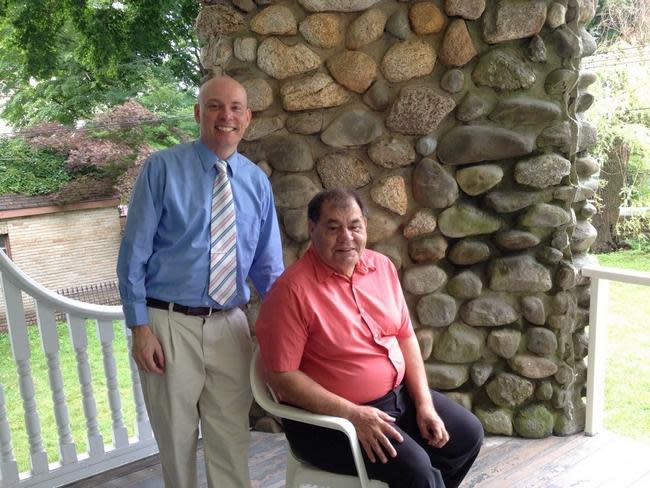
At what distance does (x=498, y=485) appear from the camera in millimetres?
1966

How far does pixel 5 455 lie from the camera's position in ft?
6.33

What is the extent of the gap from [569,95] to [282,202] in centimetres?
121

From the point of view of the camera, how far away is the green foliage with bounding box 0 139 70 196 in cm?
364

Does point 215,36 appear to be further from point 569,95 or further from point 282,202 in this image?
point 569,95

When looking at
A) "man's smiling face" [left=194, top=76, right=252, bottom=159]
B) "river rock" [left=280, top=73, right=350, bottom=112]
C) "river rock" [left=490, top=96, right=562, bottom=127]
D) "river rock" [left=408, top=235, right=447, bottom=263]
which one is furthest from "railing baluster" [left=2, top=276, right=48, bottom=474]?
"river rock" [left=490, top=96, right=562, bottom=127]

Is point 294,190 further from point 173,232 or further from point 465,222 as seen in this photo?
point 173,232

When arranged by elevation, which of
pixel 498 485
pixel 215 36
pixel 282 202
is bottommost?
pixel 498 485

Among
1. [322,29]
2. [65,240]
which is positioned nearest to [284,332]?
[322,29]

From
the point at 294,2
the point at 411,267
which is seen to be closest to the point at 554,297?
the point at 411,267

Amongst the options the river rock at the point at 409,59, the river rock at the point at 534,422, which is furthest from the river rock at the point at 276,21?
the river rock at the point at 534,422

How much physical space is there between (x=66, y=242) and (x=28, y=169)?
1.88 feet

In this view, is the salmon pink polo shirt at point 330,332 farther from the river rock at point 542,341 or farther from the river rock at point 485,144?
the river rock at point 542,341

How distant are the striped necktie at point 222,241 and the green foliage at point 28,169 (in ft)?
8.55

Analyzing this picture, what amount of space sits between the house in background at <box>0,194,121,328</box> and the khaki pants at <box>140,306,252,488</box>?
92.0 inches
